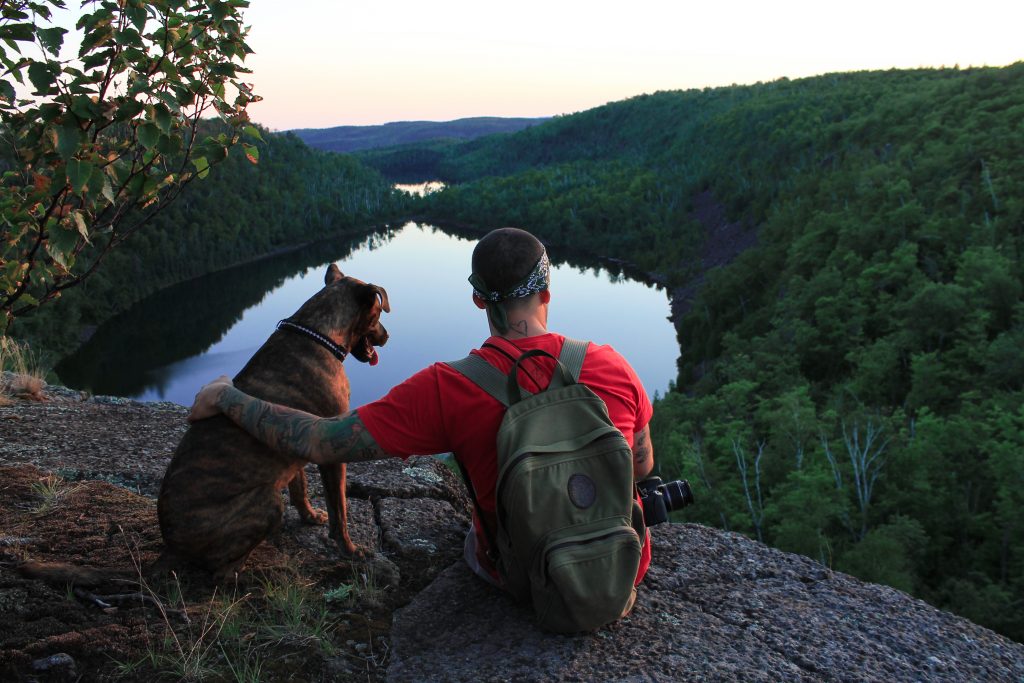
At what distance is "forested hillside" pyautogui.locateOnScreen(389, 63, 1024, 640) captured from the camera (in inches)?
900

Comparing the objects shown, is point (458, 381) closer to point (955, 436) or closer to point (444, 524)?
point (444, 524)

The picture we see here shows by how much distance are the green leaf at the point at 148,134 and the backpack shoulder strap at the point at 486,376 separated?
148 centimetres

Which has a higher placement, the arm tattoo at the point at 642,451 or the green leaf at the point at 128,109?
the green leaf at the point at 128,109

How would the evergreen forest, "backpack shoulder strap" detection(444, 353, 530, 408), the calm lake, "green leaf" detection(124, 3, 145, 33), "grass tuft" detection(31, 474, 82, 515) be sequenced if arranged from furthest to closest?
the calm lake
the evergreen forest
"grass tuft" detection(31, 474, 82, 515)
"green leaf" detection(124, 3, 145, 33)
"backpack shoulder strap" detection(444, 353, 530, 408)

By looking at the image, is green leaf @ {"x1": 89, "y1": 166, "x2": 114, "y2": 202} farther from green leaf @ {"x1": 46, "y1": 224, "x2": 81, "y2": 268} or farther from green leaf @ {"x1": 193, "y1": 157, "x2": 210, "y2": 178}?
green leaf @ {"x1": 193, "y1": 157, "x2": 210, "y2": 178}

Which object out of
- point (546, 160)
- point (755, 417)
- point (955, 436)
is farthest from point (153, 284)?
point (546, 160)

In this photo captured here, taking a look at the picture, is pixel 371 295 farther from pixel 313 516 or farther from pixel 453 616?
pixel 453 616

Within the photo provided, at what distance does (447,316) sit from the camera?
6850 centimetres

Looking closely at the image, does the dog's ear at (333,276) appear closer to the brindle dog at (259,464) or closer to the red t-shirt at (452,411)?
the brindle dog at (259,464)

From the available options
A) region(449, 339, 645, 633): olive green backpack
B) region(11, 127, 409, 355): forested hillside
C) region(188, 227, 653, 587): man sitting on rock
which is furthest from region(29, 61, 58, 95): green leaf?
region(11, 127, 409, 355): forested hillside

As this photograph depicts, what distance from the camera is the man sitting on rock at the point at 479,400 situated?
300 cm

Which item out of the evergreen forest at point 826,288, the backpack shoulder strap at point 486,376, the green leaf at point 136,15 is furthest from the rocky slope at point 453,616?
the evergreen forest at point 826,288

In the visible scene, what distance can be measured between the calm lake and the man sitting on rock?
43.9 metres

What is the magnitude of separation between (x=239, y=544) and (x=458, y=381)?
1567 mm
